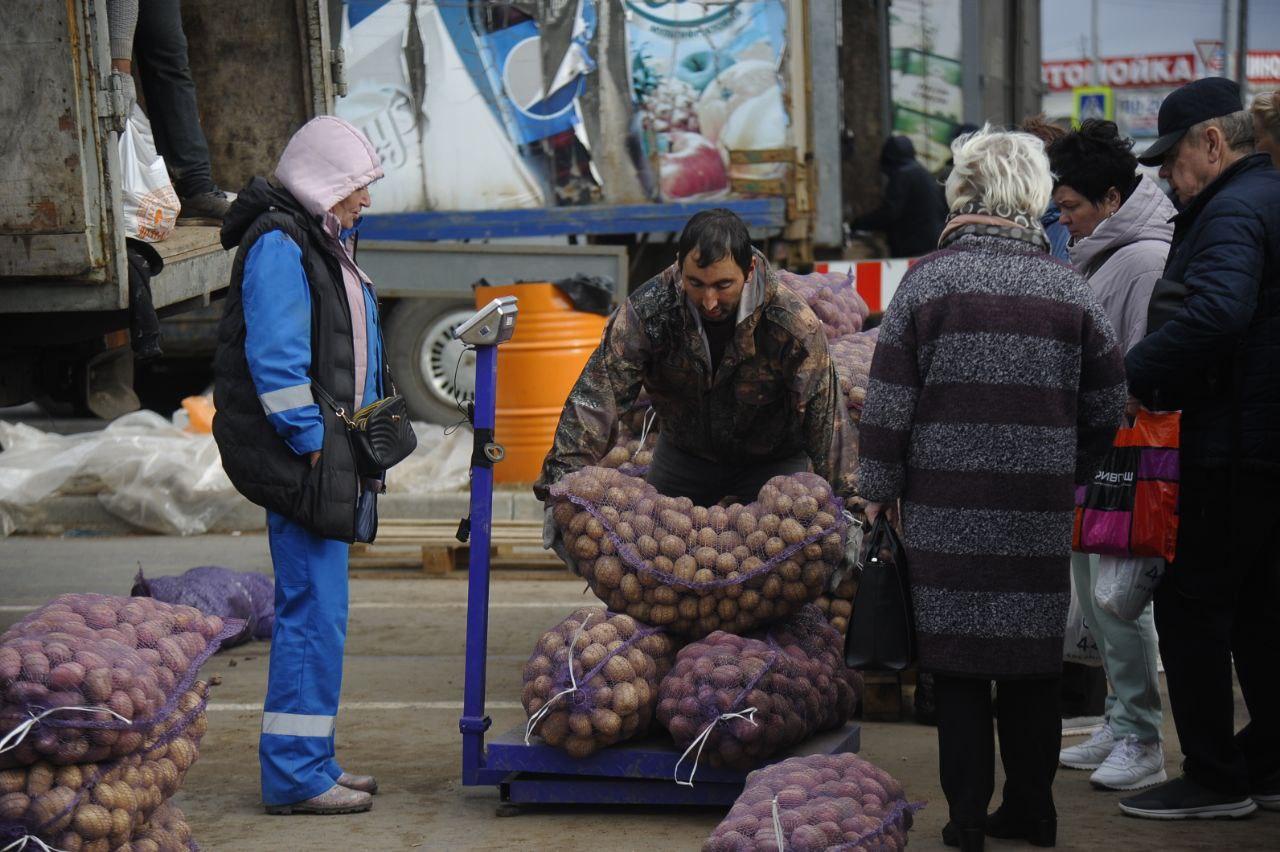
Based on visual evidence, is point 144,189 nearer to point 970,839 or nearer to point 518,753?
point 518,753

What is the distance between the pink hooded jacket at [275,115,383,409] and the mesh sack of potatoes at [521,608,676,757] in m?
0.97

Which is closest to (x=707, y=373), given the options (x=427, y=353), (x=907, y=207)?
(x=427, y=353)

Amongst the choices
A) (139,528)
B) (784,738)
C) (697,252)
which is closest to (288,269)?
(697,252)

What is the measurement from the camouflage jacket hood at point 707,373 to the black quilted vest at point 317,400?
2.06 feet

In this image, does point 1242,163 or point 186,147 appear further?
point 186,147

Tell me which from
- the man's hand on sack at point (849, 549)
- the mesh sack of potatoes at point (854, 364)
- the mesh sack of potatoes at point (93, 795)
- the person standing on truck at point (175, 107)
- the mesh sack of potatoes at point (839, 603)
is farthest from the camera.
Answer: the person standing on truck at point (175, 107)

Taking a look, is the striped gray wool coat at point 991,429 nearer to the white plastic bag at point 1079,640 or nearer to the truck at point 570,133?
the white plastic bag at point 1079,640

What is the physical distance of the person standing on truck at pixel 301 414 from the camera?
175 inches

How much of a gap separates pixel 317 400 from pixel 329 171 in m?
0.67

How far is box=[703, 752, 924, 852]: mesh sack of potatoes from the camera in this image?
11.9 ft

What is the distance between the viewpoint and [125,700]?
357 centimetres

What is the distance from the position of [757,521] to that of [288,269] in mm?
1528

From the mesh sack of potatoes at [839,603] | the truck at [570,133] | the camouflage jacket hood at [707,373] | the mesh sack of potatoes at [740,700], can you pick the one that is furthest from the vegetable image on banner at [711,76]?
the mesh sack of potatoes at [740,700]

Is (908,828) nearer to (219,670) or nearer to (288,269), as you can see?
(288,269)
